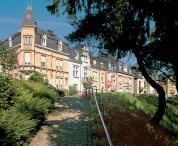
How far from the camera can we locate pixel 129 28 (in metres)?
8.34

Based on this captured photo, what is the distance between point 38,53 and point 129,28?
30.3 m

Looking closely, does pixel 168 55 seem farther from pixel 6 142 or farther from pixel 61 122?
pixel 6 142

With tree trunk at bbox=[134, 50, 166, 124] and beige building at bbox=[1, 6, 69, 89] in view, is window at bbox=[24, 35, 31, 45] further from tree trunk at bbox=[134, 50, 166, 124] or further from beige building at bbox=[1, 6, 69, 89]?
tree trunk at bbox=[134, 50, 166, 124]

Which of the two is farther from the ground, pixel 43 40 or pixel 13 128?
pixel 43 40

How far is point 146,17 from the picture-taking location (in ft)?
26.9

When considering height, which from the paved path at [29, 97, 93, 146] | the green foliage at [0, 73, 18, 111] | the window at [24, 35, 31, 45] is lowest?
the paved path at [29, 97, 93, 146]

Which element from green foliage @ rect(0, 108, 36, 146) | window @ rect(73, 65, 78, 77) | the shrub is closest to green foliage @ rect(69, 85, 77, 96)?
window @ rect(73, 65, 78, 77)

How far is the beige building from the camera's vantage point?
117 feet

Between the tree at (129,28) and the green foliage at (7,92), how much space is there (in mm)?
3229

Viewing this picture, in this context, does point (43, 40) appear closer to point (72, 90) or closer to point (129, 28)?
point (72, 90)

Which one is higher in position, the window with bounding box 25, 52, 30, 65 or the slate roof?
the slate roof

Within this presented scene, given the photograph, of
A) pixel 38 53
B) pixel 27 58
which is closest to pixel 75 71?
pixel 38 53

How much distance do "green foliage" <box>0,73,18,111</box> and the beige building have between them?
84.9 ft

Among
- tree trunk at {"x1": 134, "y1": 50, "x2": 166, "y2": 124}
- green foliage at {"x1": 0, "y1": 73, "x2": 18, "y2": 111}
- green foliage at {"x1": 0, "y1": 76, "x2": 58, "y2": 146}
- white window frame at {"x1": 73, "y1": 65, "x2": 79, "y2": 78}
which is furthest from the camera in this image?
white window frame at {"x1": 73, "y1": 65, "x2": 79, "y2": 78}
